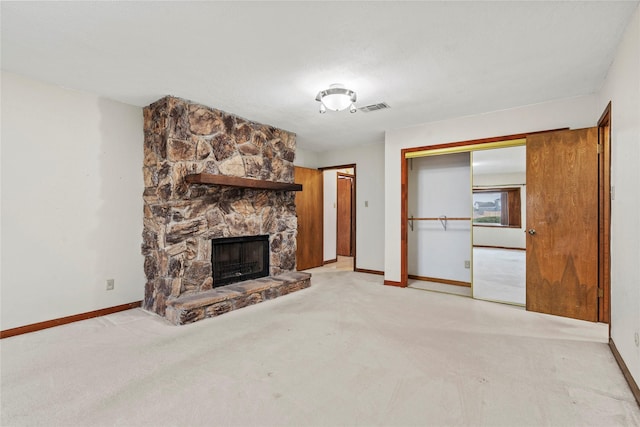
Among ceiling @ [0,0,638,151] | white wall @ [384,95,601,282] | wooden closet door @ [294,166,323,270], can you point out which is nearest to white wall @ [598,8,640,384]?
ceiling @ [0,0,638,151]

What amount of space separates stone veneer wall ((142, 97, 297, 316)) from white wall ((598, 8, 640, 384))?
375 centimetres

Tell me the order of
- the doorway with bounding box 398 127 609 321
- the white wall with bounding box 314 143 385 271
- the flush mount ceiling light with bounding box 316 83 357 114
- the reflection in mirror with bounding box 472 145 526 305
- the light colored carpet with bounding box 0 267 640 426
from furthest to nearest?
the white wall with bounding box 314 143 385 271, the reflection in mirror with bounding box 472 145 526 305, the doorway with bounding box 398 127 609 321, the flush mount ceiling light with bounding box 316 83 357 114, the light colored carpet with bounding box 0 267 640 426

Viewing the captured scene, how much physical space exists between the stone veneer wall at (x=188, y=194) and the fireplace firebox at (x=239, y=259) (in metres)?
0.12

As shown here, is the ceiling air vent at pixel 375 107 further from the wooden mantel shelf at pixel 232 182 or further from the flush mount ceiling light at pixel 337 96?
the wooden mantel shelf at pixel 232 182

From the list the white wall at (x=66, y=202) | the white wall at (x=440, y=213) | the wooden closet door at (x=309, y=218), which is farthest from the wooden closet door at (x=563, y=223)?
the white wall at (x=66, y=202)

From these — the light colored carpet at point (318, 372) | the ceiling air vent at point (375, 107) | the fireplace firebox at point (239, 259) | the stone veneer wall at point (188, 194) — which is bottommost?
the light colored carpet at point (318, 372)

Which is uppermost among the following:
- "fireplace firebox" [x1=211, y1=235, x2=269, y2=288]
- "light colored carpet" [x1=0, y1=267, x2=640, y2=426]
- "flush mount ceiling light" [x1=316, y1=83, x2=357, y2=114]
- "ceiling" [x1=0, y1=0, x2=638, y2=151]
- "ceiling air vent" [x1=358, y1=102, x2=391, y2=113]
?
"ceiling" [x1=0, y1=0, x2=638, y2=151]

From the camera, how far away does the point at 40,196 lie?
2.98 metres

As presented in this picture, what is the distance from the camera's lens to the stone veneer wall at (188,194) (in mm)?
3418

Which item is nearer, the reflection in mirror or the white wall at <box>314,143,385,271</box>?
the reflection in mirror

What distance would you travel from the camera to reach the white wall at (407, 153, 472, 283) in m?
4.83

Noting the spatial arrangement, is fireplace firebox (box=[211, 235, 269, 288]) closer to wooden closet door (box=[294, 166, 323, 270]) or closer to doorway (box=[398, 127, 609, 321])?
wooden closet door (box=[294, 166, 323, 270])

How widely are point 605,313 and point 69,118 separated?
5931 mm

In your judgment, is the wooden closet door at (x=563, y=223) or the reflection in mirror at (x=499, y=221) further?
the reflection in mirror at (x=499, y=221)
